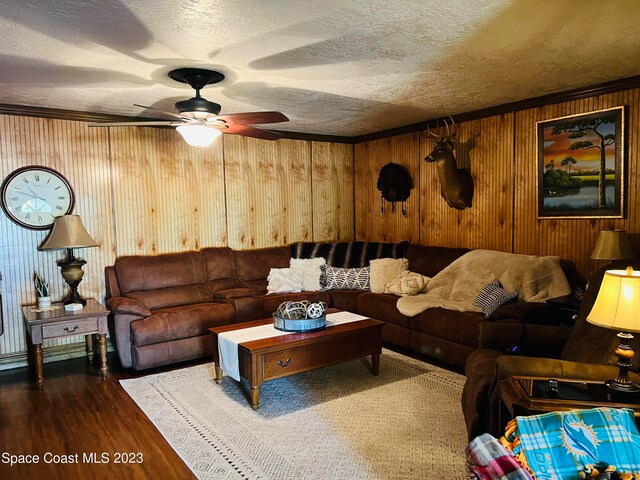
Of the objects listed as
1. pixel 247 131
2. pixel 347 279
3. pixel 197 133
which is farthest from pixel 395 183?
pixel 197 133

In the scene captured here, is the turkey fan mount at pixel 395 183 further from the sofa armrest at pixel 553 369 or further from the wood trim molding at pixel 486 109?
the sofa armrest at pixel 553 369

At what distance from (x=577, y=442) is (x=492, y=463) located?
36 centimetres

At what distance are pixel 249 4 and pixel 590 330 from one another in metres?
2.57

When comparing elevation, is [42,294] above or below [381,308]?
above

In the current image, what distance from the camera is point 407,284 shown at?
16.3 feet

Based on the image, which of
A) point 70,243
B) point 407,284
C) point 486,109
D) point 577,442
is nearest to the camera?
point 577,442

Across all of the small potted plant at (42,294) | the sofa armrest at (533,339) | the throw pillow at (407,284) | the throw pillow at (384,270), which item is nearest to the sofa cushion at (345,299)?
the throw pillow at (384,270)

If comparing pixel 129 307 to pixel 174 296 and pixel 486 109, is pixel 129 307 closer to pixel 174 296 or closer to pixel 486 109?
pixel 174 296

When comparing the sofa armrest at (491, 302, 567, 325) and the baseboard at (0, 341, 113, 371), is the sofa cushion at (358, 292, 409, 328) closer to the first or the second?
the sofa armrest at (491, 302, 567, 325)

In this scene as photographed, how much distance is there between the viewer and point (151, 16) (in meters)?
2.38

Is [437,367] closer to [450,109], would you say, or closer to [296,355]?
[296,355]

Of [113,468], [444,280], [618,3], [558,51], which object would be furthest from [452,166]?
[113,468]

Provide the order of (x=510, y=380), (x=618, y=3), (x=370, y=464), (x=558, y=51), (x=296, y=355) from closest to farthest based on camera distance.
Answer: (x=510, y=380) → (x=618, y=3) → (x=370, y=464) → (x=558, y=51) → (x=296, y=355)

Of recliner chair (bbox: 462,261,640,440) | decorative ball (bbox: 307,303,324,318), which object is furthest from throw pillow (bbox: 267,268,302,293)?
recliner chair (bbox: 462,261,640,440)
